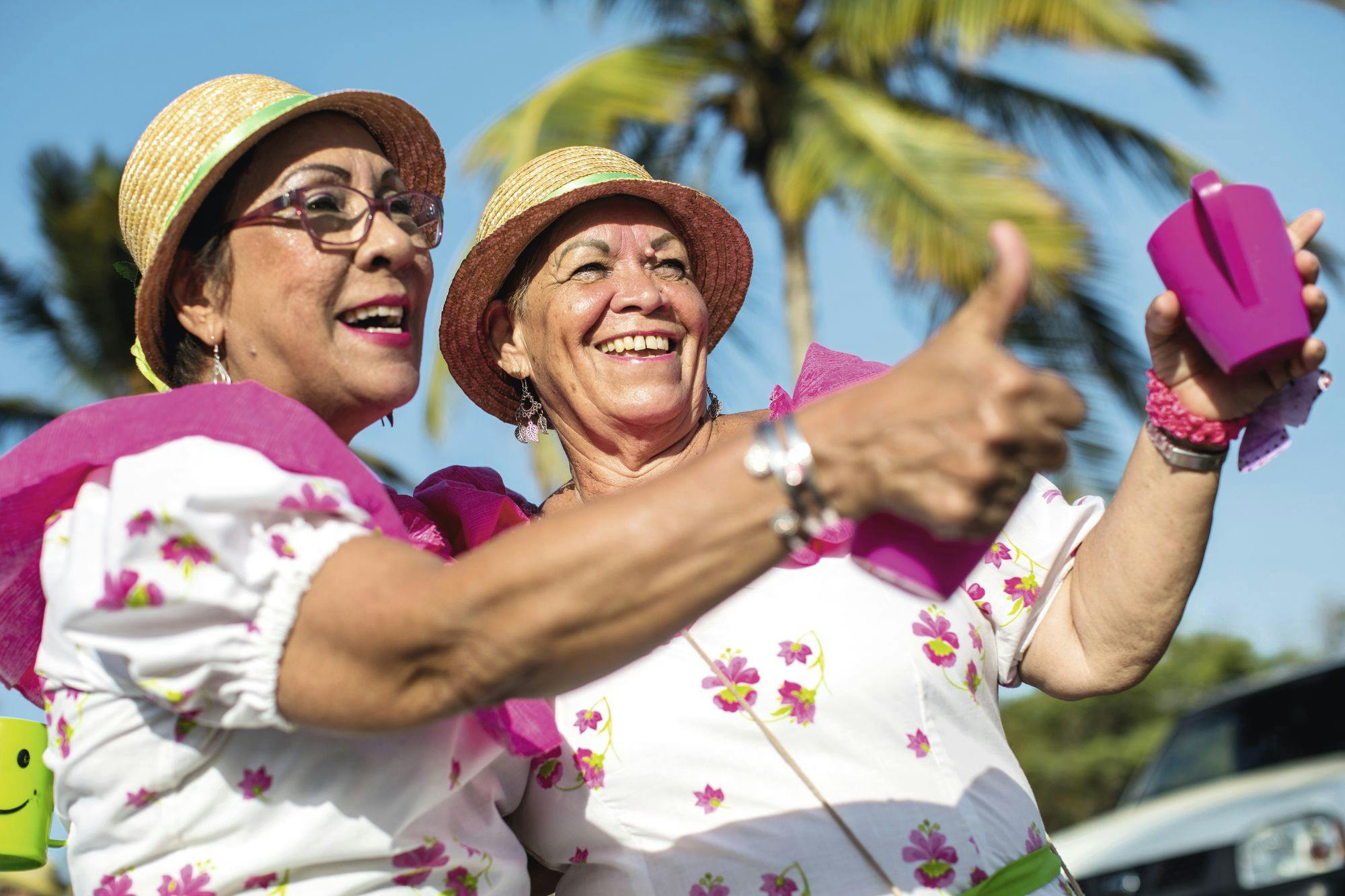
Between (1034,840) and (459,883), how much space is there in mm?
1102

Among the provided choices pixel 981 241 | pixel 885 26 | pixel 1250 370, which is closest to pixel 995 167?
pixel 981 241

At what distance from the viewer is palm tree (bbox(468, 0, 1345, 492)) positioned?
34.1ft

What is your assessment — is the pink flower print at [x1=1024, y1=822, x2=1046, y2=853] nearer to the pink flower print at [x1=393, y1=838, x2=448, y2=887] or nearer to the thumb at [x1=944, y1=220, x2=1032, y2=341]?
the pink flower print at [x1=393, y1=838, x2=448, y2=887]

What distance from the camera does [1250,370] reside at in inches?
82.5

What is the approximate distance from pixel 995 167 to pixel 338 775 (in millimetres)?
9365

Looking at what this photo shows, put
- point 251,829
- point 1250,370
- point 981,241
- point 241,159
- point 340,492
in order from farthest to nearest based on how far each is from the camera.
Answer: point 981,241
point 241,159
point 1250,370
point 251,829
point 340,492

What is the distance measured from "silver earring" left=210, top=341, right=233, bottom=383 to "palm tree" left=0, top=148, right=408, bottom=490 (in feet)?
41.3

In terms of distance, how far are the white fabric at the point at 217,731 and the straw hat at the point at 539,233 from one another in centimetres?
146

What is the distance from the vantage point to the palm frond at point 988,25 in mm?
10812

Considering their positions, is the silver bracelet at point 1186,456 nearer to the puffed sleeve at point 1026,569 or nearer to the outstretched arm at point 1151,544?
the outstretched arm at point 1151,544

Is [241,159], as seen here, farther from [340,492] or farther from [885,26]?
[885,26]

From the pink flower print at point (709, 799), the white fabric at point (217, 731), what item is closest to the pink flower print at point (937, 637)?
the pink flower print at point (709, 799)

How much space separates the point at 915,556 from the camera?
1.61 meters

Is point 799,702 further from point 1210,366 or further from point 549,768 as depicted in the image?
point 1210,366
